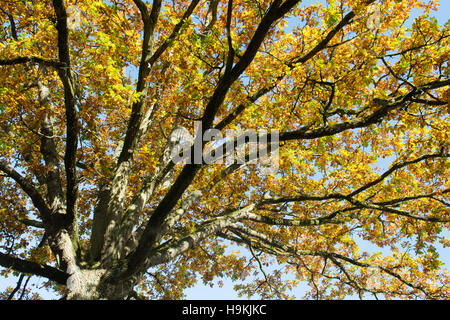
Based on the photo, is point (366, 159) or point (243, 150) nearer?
point (243, 150)

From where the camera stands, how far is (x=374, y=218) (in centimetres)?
761

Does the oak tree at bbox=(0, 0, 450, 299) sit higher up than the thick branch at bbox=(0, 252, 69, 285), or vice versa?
the oak tree at bbox=(0, 0, 450, 299)

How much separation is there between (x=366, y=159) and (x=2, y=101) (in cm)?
989

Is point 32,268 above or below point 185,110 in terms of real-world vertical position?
below

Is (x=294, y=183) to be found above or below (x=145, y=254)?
above

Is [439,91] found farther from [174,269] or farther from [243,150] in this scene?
[174,269]

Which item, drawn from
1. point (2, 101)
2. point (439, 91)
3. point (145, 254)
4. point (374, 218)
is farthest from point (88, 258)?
point (439, 91)

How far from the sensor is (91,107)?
5.34 m

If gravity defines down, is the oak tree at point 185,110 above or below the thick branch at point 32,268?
above

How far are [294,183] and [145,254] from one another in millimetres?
5939
